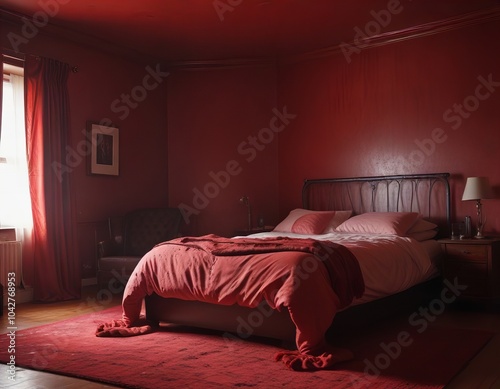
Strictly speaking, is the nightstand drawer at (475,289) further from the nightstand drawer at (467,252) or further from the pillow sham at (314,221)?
the pillow sham at (314,221)

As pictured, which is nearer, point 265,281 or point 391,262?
point 265,281

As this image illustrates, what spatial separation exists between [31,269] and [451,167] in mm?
4289

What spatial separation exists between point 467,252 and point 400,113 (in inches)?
68.6

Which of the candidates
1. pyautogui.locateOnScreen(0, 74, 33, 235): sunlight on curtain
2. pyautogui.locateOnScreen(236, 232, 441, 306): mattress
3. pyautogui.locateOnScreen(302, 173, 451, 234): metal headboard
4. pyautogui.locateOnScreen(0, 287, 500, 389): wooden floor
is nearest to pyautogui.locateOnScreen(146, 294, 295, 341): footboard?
pyautogui.locateOnScreen(236, 232, 441, 306): mattress

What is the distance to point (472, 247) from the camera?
456 cm

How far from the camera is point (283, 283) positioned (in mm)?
3188

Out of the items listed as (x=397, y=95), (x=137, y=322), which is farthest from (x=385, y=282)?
(x=397, y=95)

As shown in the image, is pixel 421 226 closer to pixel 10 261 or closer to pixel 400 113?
pixel 400 113

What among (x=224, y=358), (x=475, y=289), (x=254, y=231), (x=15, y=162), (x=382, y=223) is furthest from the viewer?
(x=254, y=231)

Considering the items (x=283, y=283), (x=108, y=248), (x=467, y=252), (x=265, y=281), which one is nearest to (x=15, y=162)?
(x=108, y=248)

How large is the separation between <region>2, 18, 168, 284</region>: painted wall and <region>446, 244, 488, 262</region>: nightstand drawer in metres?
3.68

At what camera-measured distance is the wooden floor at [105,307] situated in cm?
271

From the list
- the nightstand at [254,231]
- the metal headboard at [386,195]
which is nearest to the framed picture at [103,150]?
the nightstand at [254,231]

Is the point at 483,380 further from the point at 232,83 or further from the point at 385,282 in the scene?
the point at 232,83
